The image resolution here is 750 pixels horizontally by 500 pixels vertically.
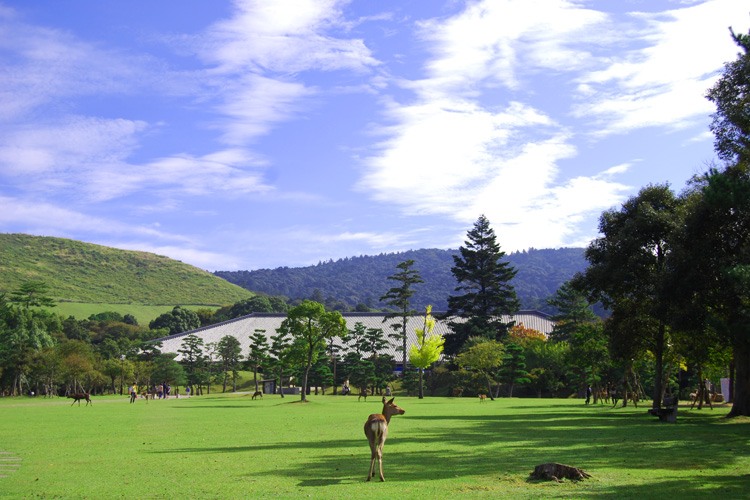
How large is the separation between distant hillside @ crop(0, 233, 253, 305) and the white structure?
1819 inches

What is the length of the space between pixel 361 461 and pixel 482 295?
5747 centimetres

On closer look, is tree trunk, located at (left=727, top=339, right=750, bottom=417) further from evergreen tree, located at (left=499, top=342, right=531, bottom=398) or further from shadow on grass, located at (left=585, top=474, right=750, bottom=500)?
evergreen tree, located at (left=499, top=342, right=531, bottom=398)

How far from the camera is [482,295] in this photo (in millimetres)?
68562

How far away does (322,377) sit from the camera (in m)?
66.2

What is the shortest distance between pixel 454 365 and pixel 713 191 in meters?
55.1

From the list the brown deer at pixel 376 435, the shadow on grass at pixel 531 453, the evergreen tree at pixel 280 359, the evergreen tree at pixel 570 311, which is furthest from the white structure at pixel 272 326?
the brown deer at pixel 376 435

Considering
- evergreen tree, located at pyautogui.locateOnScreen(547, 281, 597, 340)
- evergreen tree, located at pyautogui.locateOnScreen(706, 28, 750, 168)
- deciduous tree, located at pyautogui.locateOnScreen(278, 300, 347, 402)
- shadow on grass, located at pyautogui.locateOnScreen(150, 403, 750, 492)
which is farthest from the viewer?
evergreen tree, located at pyautogui.locateOnScreen(547, 281, 597, 340)

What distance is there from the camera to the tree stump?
9773 mm

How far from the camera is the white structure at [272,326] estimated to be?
91.3 metres

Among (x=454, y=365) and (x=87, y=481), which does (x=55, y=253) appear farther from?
(x=87, y=481)

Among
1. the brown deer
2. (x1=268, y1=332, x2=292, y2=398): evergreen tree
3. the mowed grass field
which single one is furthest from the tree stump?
(x1=268, y1=332, x2=292, y2=398): evergreen tree

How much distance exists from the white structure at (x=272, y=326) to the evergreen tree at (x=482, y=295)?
66.4ft

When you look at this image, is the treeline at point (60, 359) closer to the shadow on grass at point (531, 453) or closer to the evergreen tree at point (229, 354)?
the evergreen tree at point (229, 354)

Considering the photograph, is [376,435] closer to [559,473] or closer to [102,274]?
[559,473]
